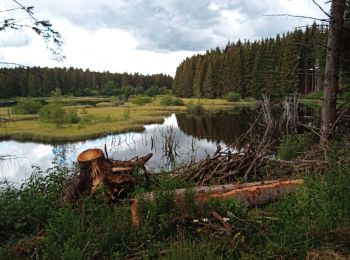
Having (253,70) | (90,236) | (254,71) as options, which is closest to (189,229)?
(90,236)

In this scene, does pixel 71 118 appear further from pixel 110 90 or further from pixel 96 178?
pixel 110 90

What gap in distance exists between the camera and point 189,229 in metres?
5.40

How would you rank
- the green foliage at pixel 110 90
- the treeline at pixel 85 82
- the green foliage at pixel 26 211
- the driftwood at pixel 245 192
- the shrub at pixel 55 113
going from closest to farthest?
the green foliage at pixel 26 211
the driftwood at pixel 245 192
the shrub at pixel 55 113
the treeline at pixel 85 82
the green foliage at pixel 110 90

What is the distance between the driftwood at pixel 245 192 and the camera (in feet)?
19.6

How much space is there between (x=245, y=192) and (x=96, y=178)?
2.72 meters

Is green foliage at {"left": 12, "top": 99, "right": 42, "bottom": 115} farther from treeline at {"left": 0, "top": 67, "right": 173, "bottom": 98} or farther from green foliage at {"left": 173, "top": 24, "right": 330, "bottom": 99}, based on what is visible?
green foliage at {"left": 173, "top": 24, "right": 330, "bottom": 99}

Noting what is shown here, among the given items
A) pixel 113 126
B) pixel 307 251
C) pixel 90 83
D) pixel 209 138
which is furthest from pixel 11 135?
pixel 90 83

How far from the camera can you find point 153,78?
170375mm

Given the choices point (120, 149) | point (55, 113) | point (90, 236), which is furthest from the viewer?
point (55, 113)

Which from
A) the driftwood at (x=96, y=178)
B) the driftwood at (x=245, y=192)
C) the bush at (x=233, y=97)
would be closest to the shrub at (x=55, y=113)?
the driftwood at (x=96, y=178)

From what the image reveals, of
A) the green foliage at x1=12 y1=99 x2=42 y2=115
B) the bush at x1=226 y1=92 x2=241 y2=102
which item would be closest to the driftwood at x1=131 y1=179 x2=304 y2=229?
the green foliage at x1=12 y1=99 x2=42 y2=115

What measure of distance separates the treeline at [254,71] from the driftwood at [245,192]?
183 feet

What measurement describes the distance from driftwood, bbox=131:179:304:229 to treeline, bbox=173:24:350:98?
55652 millimetres

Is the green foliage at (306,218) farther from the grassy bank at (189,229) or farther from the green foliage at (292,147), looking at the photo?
the green foliage at (292,147)
